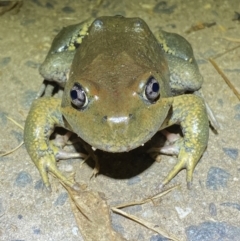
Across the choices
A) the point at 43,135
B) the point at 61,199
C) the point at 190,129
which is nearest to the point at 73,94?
the point at 43,135

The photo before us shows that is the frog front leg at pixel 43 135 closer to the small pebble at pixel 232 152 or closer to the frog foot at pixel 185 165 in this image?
the frog foot at pixel 185 165

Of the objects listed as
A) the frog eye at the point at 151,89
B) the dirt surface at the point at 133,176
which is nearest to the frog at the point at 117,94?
the frog eye at the point at 151,89

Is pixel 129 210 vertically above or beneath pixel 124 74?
beneath

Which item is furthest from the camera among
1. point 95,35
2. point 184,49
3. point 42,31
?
point 42,31

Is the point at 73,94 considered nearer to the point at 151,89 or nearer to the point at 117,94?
the point at 117,94

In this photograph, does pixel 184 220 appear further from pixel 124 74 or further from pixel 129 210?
pixel 124 74

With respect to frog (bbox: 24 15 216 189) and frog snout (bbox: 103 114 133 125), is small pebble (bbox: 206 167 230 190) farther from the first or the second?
frog snout (bbox: 103 114 133 125)

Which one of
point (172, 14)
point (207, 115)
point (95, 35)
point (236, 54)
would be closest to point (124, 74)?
point (95, 35)

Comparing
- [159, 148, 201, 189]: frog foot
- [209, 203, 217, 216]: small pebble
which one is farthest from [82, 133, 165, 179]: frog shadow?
[209, 203, 217, 216]: small pebble
